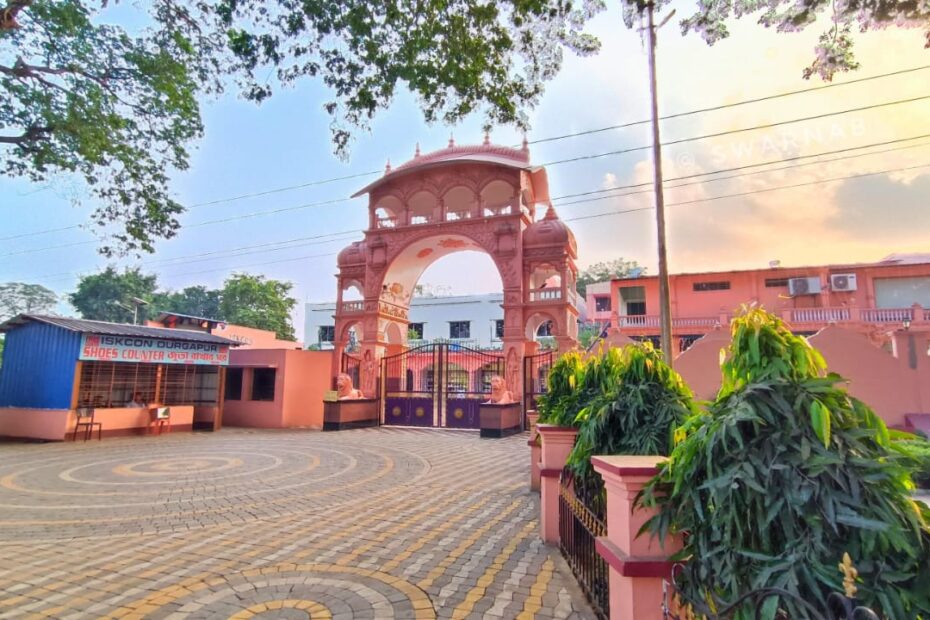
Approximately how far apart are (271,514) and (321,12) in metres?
5.62

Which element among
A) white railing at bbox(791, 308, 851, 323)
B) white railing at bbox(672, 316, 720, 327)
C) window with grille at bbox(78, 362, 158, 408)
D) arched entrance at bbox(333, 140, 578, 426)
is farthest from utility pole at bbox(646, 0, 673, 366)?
white railing at bbox(791, 308, 851, 323)

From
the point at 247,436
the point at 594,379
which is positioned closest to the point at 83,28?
the point at 594,379

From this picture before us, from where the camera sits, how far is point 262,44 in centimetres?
517

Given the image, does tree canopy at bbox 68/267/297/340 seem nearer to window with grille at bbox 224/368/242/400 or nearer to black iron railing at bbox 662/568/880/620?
window with grille at bbox 224/368/242/400

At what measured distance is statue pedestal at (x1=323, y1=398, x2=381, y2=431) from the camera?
14836 mm

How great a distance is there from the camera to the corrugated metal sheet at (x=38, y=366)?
11883mm

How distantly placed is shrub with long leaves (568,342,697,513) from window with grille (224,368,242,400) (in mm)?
15968

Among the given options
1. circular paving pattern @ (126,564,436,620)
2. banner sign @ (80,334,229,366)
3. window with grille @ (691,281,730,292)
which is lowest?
circular paving pattern @ (126,564,436,620)

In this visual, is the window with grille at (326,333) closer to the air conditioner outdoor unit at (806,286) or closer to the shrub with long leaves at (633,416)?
the air conditioner outdoor unit at (806,286)

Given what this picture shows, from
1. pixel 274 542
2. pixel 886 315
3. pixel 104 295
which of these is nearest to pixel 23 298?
pixel 104 295

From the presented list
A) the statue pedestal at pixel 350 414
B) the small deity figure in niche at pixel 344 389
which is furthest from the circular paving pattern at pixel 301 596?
the small deity figure in niche at pixel 344 389

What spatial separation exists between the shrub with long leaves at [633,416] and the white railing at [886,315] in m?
22.7

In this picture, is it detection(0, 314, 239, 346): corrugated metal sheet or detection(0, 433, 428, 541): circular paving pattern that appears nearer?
detection(0, 433, 428, 541): circular paving pattern

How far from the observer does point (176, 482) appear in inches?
279
